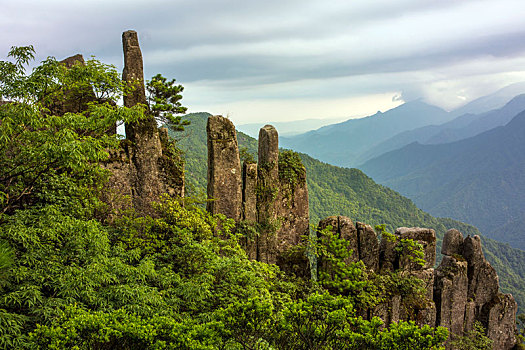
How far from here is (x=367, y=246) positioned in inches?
669

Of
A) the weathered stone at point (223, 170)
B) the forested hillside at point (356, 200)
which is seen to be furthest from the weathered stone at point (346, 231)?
the forested hillside at point (356, 200)

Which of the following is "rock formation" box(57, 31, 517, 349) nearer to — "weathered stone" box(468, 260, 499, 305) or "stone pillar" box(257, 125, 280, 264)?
"stone pillar" box(257, 125, 280, 264)

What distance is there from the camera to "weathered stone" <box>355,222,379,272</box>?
16984mm

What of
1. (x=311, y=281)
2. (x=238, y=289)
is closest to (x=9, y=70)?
(x=238, y=289)

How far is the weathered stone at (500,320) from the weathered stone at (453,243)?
11.0 ft

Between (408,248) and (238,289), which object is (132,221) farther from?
(408,248)

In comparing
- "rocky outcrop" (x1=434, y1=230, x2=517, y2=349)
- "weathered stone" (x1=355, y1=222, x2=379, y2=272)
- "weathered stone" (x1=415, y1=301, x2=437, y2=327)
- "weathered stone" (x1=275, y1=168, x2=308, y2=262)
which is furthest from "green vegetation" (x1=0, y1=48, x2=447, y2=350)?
"rocky outcrop" (x1=434, y1=230, x2=517, y2=349)

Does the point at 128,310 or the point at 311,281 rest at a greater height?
the point at 128,310

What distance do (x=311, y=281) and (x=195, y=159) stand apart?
118 feet

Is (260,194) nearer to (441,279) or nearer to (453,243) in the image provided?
(441,279)

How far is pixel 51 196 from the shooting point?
10.8 m

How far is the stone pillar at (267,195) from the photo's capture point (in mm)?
16359

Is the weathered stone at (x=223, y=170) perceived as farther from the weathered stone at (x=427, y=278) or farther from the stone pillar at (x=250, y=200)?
the weathered stone at (x=427, y=278)

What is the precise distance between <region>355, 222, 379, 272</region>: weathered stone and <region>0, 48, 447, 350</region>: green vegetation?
5.30m
